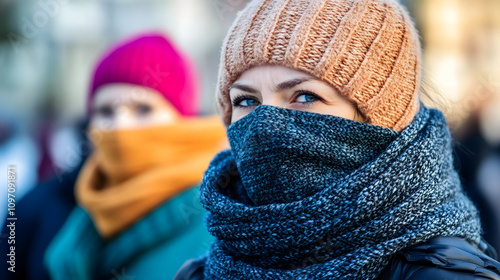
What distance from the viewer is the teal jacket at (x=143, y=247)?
262 centimetres

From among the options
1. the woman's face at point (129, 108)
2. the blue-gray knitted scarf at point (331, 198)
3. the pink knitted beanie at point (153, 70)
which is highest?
the blue-gray knitted scarf at point (331, 198)

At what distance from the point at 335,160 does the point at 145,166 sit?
184cm

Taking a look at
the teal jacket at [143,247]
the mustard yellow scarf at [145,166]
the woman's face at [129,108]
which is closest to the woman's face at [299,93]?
the teal jacket at [143,247]

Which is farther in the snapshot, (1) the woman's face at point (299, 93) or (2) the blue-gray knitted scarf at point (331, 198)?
(1) the woman's face at point (299, 93)

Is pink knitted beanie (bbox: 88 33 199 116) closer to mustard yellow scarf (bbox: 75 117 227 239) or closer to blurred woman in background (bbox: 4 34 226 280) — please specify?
blurred woman in background (bbox: 4 34 226 280)

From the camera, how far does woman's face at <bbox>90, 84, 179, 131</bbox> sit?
2.97 meters

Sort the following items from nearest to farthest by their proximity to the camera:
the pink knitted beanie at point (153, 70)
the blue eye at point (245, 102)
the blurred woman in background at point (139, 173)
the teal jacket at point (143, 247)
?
the blue eye at point (245, 102), the teal jacket at point (143, 247), the blurred woman in background at point (139, 173), the pink knitted beanie at point (153, 70)

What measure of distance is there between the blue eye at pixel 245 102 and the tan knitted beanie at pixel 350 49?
81mm

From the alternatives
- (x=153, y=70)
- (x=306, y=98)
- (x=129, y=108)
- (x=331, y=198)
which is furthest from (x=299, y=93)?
(x=153, y=70)

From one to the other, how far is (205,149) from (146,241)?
26.0 inches

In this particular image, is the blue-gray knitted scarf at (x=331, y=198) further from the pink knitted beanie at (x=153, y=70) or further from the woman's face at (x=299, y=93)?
the pink knitted beanie at (x=153, y=70)

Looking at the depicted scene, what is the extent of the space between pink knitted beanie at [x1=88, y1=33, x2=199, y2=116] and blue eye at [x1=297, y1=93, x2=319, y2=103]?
1.68 metres

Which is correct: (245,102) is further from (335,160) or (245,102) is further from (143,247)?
(143,247)

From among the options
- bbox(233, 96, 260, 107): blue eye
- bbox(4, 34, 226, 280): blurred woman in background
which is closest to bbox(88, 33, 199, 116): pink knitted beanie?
bbox(4, 34, 226, 280): blurred woman in background
